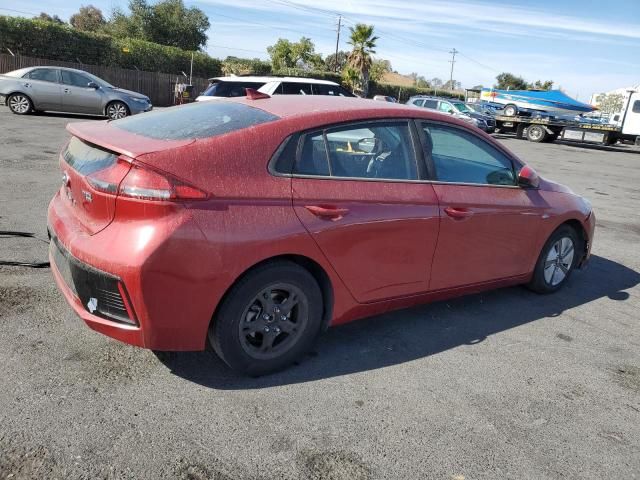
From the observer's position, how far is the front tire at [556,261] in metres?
4.91

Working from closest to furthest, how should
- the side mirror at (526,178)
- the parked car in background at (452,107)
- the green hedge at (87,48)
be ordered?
the side mirror at (526,178)
the parked car in background at (452,107)
the green hedge at (87,48)

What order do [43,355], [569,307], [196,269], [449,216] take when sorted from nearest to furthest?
1. [196,269]
2. [43,355]
3. [449,216]
4. [569,307]

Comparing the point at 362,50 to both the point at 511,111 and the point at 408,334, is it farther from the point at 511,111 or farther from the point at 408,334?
the point at 408,334

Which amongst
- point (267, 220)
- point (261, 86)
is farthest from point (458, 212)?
point (261, 86)

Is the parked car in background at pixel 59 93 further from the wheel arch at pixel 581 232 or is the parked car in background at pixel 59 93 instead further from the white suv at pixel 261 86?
the wheel arch at pixel 581 232

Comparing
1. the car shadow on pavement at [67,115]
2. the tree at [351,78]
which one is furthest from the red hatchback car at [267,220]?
the tree at [351,78]

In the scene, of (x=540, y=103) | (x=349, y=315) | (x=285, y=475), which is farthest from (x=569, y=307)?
(x=540, y=103)

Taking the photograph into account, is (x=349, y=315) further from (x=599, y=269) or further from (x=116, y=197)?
(x=599, y=269)

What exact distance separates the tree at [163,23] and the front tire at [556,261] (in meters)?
53.5

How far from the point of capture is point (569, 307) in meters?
4.96

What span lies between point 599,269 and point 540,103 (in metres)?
26.3

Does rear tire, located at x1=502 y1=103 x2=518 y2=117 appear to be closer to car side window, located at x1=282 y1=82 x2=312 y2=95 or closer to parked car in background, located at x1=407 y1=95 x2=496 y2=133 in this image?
parked car in background, located at x1=407 y1=95 x2=496 y2=133

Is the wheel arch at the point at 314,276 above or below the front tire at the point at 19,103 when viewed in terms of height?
above

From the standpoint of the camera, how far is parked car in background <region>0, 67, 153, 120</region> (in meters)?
16.7
